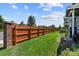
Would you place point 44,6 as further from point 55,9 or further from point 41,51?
point 41,51

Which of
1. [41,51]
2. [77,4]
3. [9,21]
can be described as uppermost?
[77,4]

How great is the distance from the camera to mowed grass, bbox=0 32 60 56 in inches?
187

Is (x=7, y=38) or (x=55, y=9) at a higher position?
(x=55, y=9)

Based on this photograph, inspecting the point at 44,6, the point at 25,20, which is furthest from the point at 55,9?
the point at 25,20

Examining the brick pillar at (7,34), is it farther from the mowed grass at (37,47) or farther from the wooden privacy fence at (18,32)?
the mowed grass at (37,47)

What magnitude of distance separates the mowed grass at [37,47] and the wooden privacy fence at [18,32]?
9 cm

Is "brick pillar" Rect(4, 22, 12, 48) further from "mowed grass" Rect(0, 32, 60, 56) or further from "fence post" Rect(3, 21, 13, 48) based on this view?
"mowed grass" Rect(0, 32, 60, 56)

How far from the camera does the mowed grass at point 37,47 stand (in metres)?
4.74


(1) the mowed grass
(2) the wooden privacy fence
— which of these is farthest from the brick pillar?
(1) the mowed grass

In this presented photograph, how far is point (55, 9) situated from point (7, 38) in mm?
1011

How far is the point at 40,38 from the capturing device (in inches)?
195

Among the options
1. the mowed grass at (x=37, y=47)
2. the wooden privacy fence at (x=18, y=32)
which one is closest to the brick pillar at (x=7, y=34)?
the wooden privacy fence at (x=18, y=32)

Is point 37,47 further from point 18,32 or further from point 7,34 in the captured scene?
point 7,34

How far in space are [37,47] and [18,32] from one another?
45 cm
